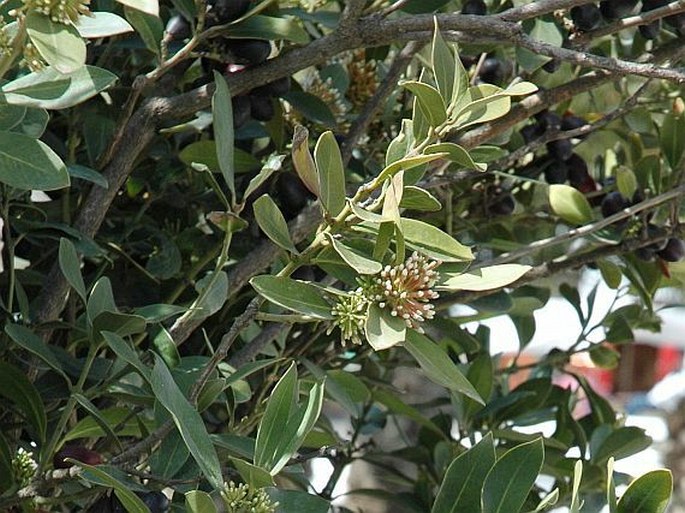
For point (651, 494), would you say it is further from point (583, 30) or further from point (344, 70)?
point (344, 70)

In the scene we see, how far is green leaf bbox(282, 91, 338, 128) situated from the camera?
33.0 inches

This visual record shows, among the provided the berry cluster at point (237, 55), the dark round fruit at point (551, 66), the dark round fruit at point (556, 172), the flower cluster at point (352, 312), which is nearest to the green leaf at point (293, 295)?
the flower cluster at point (352, 312)

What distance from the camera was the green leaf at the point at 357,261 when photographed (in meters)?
0.56

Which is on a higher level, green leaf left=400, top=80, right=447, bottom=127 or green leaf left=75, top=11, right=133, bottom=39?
green leaf left=75, top=11, right=133, bottom=39

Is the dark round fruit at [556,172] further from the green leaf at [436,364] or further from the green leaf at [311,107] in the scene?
the green leaf at [436,364]

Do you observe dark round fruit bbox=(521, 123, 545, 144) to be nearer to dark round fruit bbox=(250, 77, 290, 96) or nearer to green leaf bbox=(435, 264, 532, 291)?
dark round fruit bbox=(250, 77, 290, 96)

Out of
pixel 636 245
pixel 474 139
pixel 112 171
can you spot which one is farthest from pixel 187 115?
pixel 636 245

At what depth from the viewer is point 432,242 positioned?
23.4 inches

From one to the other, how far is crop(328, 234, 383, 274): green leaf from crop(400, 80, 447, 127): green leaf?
0.09 metres

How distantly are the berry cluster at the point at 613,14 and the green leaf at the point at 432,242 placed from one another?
0.27 m

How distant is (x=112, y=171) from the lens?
78 cm

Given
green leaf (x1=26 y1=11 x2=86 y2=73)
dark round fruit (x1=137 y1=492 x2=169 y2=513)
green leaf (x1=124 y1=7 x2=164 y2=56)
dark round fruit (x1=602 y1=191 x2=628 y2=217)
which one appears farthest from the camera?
dark round fruit (x1=602 y1=191 x2=628 y2=217)

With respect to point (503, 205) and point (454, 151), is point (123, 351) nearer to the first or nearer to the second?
point (454, 151)

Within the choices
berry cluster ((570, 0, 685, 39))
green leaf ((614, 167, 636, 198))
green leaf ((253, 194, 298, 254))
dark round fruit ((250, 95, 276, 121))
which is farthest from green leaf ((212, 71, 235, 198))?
green leaf ((614, 167, 636, 198))
